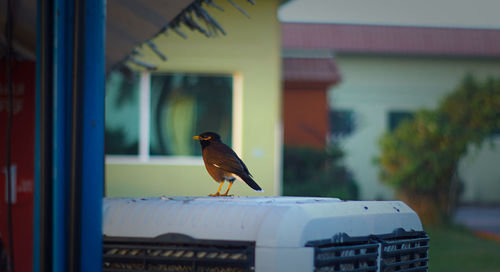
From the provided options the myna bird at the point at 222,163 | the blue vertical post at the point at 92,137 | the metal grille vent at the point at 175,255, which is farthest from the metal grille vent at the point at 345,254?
the myna bird at the point at 222,163

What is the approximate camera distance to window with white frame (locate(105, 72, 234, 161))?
36.5 feet

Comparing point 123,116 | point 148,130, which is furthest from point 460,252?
point 123,116

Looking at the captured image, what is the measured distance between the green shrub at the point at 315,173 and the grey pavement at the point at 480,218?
2964 mm

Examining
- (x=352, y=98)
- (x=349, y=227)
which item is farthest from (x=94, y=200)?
(x=352, y=98)

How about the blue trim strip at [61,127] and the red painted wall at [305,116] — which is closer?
the blue trim strip at [61,127]

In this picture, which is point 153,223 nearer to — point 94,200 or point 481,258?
point 94,200

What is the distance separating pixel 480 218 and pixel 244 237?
51.7 feet

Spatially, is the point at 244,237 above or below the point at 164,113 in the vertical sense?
below

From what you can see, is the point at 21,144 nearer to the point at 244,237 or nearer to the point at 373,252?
the point at 244,237

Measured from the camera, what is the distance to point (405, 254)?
281cm

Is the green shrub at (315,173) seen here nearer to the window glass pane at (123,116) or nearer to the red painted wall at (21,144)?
the window glass pane at (123,116)

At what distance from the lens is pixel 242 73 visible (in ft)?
36.1

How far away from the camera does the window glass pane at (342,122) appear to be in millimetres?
21047

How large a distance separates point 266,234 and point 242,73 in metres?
8.72
